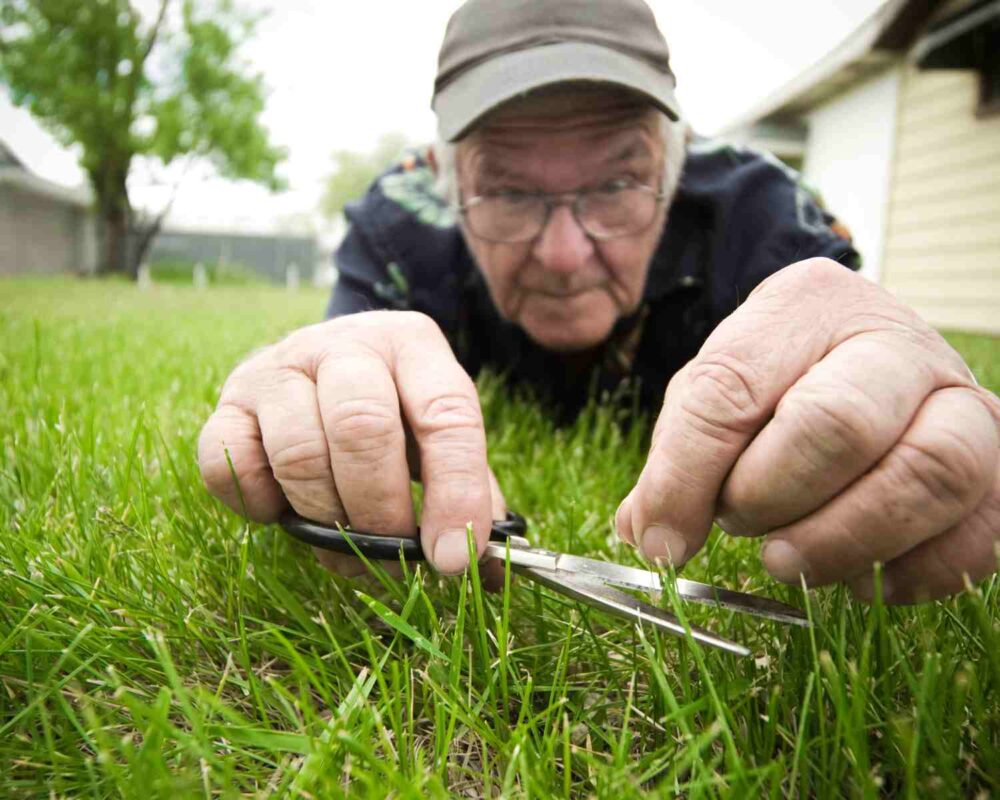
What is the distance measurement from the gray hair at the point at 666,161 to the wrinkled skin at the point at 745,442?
3.21 ft

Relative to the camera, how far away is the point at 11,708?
0.72 metres

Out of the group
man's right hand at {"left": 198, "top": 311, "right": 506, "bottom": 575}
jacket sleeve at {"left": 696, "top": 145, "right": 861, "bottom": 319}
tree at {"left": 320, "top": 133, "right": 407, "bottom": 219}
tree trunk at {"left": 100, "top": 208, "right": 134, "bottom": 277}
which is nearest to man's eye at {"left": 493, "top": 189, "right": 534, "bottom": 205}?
jacket sleeve at {"left": 696, "top": 145, "right": 861, "bottom": 319}

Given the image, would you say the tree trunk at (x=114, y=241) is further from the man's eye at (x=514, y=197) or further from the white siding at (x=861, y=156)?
the man's eye at (x=514, y=197)

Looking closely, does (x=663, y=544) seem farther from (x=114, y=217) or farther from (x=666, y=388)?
(x=114, y=217)

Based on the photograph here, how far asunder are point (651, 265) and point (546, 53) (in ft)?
2.44

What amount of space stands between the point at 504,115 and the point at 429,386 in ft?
3.13

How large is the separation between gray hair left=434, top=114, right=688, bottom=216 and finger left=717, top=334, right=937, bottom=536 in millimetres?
1175

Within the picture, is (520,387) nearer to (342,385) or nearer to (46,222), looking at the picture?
(342,385)

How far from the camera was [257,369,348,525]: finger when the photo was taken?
86cm

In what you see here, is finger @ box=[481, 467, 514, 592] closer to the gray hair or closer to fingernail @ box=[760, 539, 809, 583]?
fingernail @ box=[760, 539, 809, 583]

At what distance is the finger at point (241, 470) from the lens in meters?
0.92

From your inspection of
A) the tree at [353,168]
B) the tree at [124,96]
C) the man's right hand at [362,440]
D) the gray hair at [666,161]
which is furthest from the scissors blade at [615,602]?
the tree at [353,168]

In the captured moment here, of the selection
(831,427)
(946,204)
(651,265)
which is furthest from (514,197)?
(946,204)

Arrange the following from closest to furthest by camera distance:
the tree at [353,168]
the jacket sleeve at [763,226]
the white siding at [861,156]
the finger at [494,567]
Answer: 1. the finger at [494,567]
2. the jacket sleeve at [763,226]
3. the white siding at [861,156]
4. the tree at [353,168]
